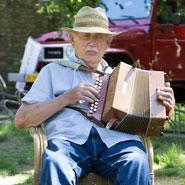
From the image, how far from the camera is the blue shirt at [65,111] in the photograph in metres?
2.82

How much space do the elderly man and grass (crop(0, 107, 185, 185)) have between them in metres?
1.35

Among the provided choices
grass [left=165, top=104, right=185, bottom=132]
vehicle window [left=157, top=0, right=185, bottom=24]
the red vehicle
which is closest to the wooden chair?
grass [left=165, top=104, right=185, bottom=132]

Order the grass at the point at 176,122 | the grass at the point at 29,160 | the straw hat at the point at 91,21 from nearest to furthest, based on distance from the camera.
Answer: the straw hat at the point at 91,21, the grass at the point at 29,160, the grass at the point at 176,122

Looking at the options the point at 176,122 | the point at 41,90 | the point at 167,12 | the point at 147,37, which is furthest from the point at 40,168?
the point at 167,12

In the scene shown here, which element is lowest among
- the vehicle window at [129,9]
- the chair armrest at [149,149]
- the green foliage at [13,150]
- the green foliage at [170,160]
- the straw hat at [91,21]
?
the green foliage at [13,150]

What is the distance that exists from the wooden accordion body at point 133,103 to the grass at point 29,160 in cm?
138

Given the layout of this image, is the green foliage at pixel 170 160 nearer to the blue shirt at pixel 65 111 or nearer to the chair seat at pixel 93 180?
the blue shirt at pixel 65 111

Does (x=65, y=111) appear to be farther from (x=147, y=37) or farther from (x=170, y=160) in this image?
(x=147, y=37)

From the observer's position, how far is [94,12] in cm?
312

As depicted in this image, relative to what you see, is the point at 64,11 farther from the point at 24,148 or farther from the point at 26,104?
the point at 26,104

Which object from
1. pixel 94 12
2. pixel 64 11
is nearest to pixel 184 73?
pixel 64 11

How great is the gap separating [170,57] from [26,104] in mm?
4673

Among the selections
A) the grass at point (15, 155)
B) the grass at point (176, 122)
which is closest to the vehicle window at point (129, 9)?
the grass at point (176, 122)

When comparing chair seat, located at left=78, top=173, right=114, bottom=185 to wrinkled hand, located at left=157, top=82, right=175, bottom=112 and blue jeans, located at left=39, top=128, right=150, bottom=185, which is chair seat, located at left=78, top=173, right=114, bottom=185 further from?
wrinkled hand, located at left=157, top=82, right=175, bottom=112
